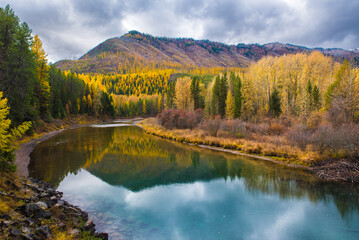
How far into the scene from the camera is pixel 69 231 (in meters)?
7.38

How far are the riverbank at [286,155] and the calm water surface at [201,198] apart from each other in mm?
1238

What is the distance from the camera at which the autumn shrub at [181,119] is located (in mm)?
40000

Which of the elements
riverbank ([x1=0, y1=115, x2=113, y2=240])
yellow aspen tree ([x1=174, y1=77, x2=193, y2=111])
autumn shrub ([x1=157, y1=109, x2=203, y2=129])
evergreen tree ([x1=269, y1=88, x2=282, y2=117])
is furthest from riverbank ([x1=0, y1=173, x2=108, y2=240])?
yellow aspen tree ([x1=174, y1=77, x2=193, y2=111])

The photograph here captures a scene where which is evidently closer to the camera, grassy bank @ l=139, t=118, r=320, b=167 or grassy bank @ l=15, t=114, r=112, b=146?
grassy bank @ l=139, t=118, r=320, b=167

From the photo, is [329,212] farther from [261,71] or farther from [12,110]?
[261,71]

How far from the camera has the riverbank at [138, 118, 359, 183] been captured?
50.1 ft

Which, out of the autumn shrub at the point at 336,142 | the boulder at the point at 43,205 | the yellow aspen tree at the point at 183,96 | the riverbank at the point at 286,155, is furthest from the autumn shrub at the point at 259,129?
the yellow aspen tree at the point at 183,96

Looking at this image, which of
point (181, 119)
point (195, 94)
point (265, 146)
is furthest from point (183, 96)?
point (265, 146)

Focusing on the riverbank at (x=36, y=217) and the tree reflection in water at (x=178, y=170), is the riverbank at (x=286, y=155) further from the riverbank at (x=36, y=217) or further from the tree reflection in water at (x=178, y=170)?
the riverbank at (x=36, y=217)

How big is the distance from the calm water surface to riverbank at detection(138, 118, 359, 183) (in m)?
1.24

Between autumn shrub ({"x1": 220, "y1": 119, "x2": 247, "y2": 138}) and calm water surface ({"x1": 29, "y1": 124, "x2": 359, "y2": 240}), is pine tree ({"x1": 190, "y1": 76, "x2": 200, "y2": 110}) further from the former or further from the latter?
calm water surface ({"x1": 29, "y1": 124, "x2": 359, "y2": 240})

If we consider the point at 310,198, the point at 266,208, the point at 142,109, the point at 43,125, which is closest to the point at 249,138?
the point at 310,198

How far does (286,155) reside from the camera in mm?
20297

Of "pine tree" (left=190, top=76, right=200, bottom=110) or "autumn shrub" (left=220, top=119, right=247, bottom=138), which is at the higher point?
"pine tree" (left=190, top=76, right=200, bottom=110)
